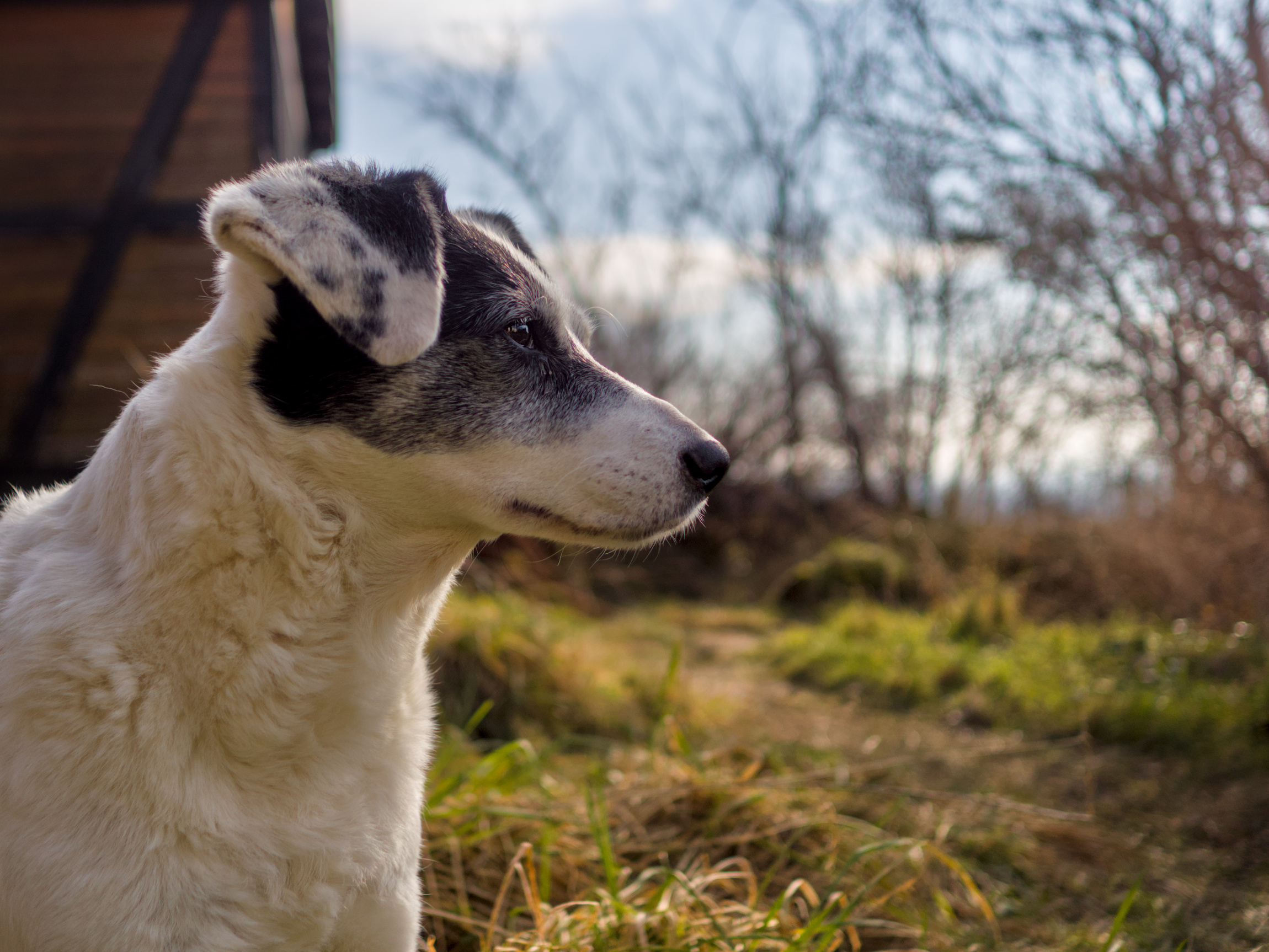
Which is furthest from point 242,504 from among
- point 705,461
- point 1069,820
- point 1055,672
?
point 1055,672

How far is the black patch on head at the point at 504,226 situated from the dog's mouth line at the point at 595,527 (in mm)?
771

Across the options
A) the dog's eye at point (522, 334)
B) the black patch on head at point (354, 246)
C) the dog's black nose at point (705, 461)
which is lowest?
the dog's black nose at point (705, 461)

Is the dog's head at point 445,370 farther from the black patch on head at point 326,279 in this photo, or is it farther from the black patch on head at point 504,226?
the black patch on head at point 504,226

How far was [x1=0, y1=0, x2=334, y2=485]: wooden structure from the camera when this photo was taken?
6059 mm

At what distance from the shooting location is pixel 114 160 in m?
6.27

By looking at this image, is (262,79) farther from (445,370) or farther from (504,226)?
(445,370)

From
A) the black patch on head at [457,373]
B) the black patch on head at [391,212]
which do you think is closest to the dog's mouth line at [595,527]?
the black patch on head at [457,373]

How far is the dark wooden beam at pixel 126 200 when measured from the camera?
19.5 ft

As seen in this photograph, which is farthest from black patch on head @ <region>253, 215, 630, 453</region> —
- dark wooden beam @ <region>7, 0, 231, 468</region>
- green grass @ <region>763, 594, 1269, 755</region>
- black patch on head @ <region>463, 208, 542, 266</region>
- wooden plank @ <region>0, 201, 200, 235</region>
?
dark wooden beam @ <region>7, 0, 231, 468</region>

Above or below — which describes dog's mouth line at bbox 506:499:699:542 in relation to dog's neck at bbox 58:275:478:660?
above

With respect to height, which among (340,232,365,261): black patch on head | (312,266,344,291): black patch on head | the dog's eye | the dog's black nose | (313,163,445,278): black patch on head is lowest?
the dog's black nose

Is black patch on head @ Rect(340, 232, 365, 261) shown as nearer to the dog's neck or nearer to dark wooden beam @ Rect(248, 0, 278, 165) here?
the dog's neck

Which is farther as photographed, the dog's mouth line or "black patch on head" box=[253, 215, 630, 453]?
the dog's mouth line

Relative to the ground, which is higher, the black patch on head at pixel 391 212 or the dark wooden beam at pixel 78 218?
the black patch on head at pixel 391 212
